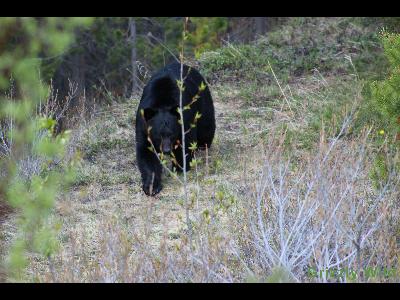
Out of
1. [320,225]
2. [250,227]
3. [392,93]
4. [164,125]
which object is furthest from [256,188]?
[164,125]

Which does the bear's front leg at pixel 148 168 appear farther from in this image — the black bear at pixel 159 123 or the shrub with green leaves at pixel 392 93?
the shrub with green leaves at pixel 392 93

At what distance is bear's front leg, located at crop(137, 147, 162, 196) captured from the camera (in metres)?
7.90

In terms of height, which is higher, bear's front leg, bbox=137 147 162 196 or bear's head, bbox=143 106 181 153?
bear's head, bbox=143 106 181 153

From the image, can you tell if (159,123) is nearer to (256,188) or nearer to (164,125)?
(164,125)

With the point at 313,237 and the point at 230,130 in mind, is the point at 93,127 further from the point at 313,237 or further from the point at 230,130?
the point at 313,237

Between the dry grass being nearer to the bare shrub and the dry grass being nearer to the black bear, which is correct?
the bare shrub

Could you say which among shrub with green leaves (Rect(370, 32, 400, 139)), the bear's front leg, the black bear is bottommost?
the bear's front leg

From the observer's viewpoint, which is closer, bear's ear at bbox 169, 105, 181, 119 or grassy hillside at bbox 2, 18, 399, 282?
grassy hillside at bbox 2, 18, 399, 282

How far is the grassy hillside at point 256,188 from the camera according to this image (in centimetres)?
458

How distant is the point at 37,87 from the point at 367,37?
34.9 ft

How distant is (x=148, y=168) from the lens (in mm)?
8008

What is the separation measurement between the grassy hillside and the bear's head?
47 centimetres

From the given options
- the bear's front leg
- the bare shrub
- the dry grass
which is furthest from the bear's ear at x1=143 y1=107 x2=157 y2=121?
the bare shrub
